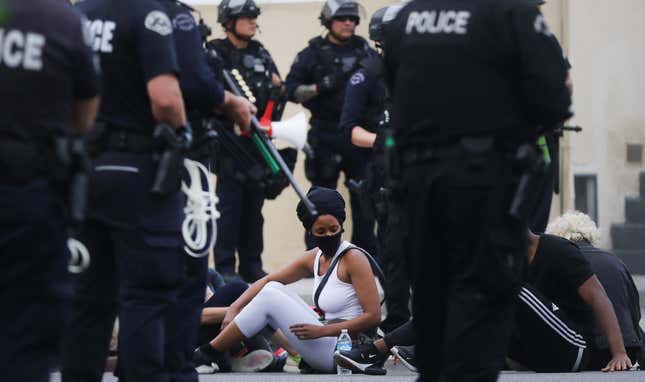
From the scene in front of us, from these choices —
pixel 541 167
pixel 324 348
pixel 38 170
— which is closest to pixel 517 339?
pixel 324 348

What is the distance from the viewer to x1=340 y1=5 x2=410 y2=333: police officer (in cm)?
826

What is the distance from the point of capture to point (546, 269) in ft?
24.0

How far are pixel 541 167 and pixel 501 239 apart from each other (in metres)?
0.27

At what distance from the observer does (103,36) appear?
205 inches

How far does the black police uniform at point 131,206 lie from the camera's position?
516 centimetres

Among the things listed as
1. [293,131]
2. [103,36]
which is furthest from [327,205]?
[103,36]

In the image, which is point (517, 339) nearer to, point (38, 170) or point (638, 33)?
point (38, 170)

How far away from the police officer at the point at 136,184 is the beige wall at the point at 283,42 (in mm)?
7121

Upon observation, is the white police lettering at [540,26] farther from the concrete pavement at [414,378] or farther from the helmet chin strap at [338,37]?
the helmet chin strap at [338,37]

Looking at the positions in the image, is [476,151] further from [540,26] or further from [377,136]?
[377,136]

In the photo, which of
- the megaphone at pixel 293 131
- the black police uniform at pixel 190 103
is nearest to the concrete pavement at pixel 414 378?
the megaphone at pixel 293 131

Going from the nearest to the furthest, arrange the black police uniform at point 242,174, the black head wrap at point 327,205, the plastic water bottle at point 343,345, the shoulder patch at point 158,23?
the shoulder patch at point 158,23
the plastic water bottle at point 343,345
the black head wrap at point 327,205
the black police uniform at point 242,174

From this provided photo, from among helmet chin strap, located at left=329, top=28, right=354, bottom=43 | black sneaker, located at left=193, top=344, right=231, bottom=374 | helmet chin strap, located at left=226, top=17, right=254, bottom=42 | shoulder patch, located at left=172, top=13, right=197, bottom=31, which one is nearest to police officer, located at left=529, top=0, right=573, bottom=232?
black sneaker, located at left=193, top=344, right=231, bottom=374

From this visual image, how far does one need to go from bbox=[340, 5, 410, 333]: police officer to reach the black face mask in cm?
26
